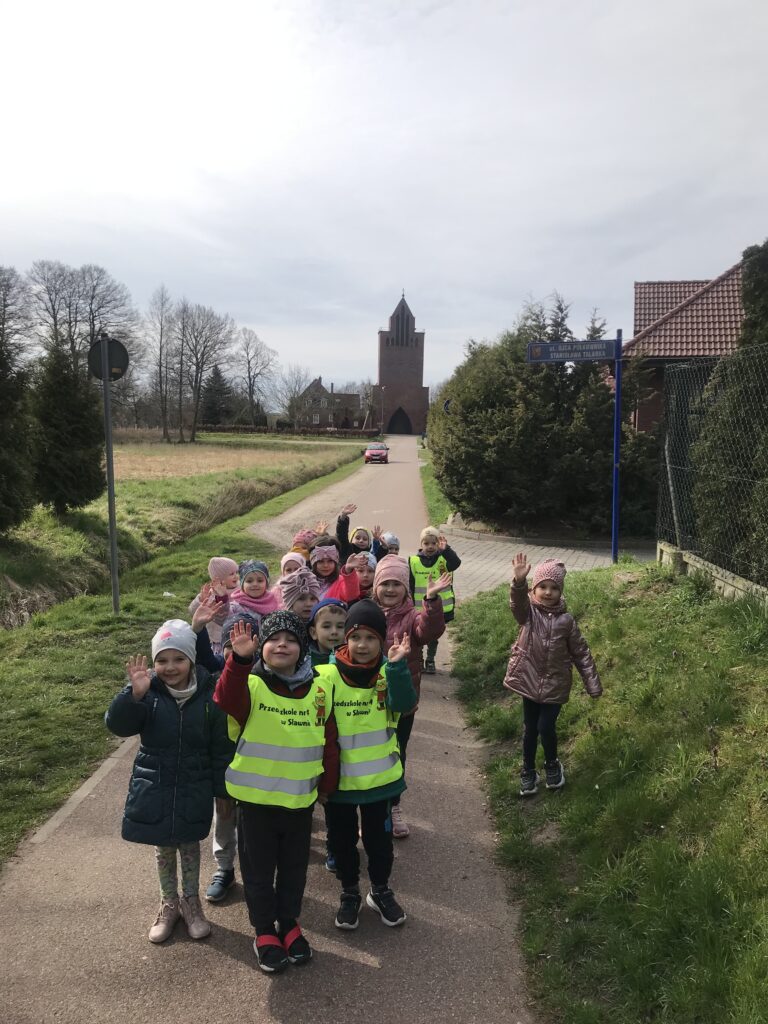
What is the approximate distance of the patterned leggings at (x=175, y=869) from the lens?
3320 mm

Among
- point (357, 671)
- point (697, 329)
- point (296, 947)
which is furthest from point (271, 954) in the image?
point (697, 329)

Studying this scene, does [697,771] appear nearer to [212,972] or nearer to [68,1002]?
[212,972]

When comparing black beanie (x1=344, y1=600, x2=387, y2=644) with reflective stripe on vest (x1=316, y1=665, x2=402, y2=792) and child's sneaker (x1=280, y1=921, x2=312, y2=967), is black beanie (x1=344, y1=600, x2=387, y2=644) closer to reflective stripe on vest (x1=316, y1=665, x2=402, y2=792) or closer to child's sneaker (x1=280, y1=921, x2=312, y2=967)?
reflective stripe on vest (x1=316, y1=665, x2=402, y2=792)

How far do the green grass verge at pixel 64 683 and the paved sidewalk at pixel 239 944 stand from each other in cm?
33

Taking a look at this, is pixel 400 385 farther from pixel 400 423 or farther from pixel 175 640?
pixel 175 640

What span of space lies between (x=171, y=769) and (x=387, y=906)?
1228 mm

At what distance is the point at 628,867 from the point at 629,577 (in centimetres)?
417

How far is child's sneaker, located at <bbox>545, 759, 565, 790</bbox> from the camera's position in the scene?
449 cm

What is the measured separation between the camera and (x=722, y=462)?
621 cm

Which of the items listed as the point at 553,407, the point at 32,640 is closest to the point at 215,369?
the point at 553,407

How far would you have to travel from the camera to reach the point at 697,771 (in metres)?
3.75

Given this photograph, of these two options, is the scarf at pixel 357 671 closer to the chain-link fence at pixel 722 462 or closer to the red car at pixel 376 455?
the chain-link fence at pixel 722 462

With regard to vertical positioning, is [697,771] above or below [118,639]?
above

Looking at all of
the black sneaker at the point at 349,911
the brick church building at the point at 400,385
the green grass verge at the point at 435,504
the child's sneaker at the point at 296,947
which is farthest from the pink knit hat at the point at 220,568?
the brick church building at the point at 400,385
